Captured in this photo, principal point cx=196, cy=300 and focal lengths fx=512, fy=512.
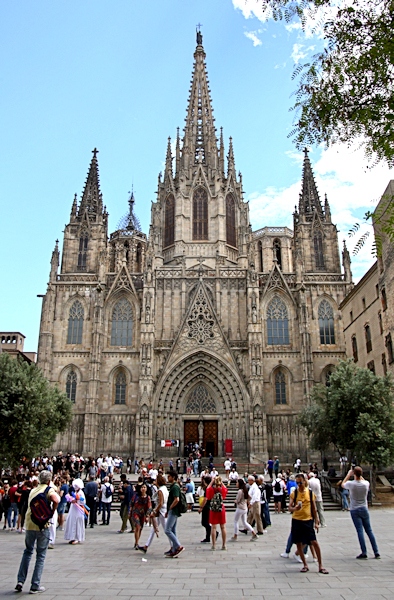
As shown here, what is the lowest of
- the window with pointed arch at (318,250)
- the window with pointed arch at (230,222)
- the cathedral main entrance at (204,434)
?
the cathedral main entrance at (204,434)

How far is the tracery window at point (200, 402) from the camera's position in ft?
132

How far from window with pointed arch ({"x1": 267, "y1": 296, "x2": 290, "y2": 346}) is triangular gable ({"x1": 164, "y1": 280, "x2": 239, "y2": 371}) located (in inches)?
163

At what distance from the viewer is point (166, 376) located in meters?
39.0

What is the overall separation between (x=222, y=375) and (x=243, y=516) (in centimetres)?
2607

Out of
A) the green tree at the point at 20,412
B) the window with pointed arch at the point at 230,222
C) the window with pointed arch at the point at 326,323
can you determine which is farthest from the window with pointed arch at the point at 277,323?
the green tree at the point at 20,412

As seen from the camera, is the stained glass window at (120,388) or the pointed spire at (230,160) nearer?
the stained glass window at (120,388)

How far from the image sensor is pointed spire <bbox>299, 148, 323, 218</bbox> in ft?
153

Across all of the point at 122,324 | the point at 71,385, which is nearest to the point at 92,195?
the point at 122,324

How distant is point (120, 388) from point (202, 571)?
31.4 m

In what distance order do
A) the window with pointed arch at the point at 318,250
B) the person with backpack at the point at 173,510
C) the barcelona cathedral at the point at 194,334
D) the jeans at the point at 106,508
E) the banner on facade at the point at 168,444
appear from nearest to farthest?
the person with backpack at the point at 173,510 → the jeans at the point at 106,508 → the banner on facade at the point at 168,444 → the barcelona cathedral at the point at 194,334 → the window with pointed arch at the point at 318,250

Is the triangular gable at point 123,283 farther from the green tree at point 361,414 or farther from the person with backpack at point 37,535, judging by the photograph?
the person with backpack at point 37,535

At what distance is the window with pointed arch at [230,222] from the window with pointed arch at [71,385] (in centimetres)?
1783

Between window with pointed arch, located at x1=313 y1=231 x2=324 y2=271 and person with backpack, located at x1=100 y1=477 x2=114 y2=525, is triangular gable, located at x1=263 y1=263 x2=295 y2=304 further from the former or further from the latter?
person with backpack, located at x1=100 y1=477 x2=114 y2=525

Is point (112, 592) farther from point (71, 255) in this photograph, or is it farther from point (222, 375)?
point (71, 255)
